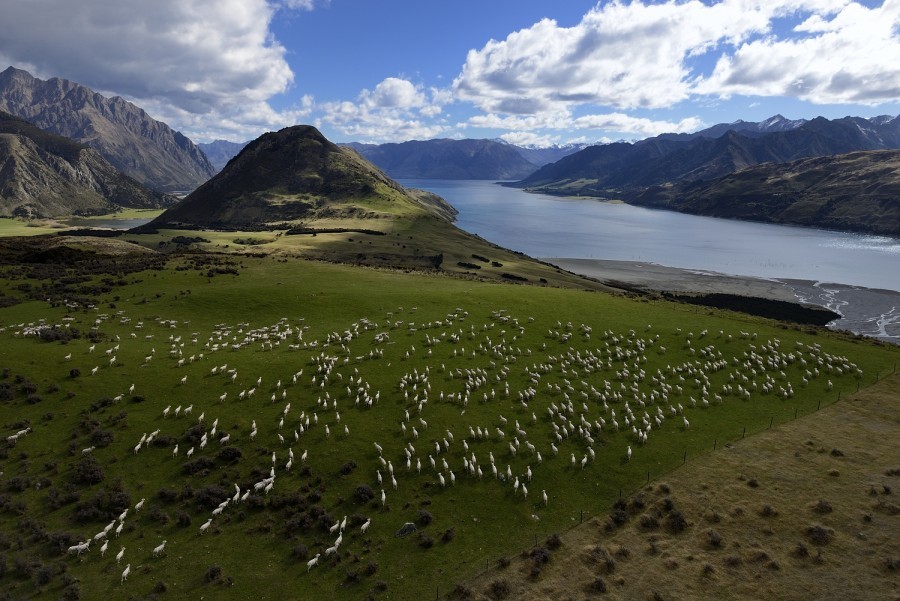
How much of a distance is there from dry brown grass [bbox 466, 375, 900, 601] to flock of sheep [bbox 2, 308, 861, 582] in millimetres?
5021

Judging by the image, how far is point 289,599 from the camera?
2567cm

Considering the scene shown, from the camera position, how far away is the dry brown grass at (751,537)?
84.9 feet

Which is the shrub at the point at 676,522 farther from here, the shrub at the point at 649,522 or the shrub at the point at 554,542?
the shrub at the point at 554,542

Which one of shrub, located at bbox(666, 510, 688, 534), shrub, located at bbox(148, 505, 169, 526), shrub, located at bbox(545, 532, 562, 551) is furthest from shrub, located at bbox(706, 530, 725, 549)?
shrub, located at bbox(148, 505, 169, 526)

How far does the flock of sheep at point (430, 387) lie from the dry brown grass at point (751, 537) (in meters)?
5.02

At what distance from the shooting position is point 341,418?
40.6 m

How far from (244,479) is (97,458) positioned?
11.1 meters

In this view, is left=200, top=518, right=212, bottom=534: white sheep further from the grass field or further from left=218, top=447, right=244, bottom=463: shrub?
left=218, top=447, right=244, bottom=463: shrub

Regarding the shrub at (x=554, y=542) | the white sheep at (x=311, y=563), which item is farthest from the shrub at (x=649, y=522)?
the white sheep at (x=311, y=563)

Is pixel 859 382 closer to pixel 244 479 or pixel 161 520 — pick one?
pixel 244 479

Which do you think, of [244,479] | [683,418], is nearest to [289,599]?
[244,479]

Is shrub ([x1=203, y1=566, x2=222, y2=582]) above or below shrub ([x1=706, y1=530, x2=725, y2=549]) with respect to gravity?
below

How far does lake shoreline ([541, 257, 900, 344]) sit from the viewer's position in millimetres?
104500

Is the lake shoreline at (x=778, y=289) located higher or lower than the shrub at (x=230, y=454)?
higher
